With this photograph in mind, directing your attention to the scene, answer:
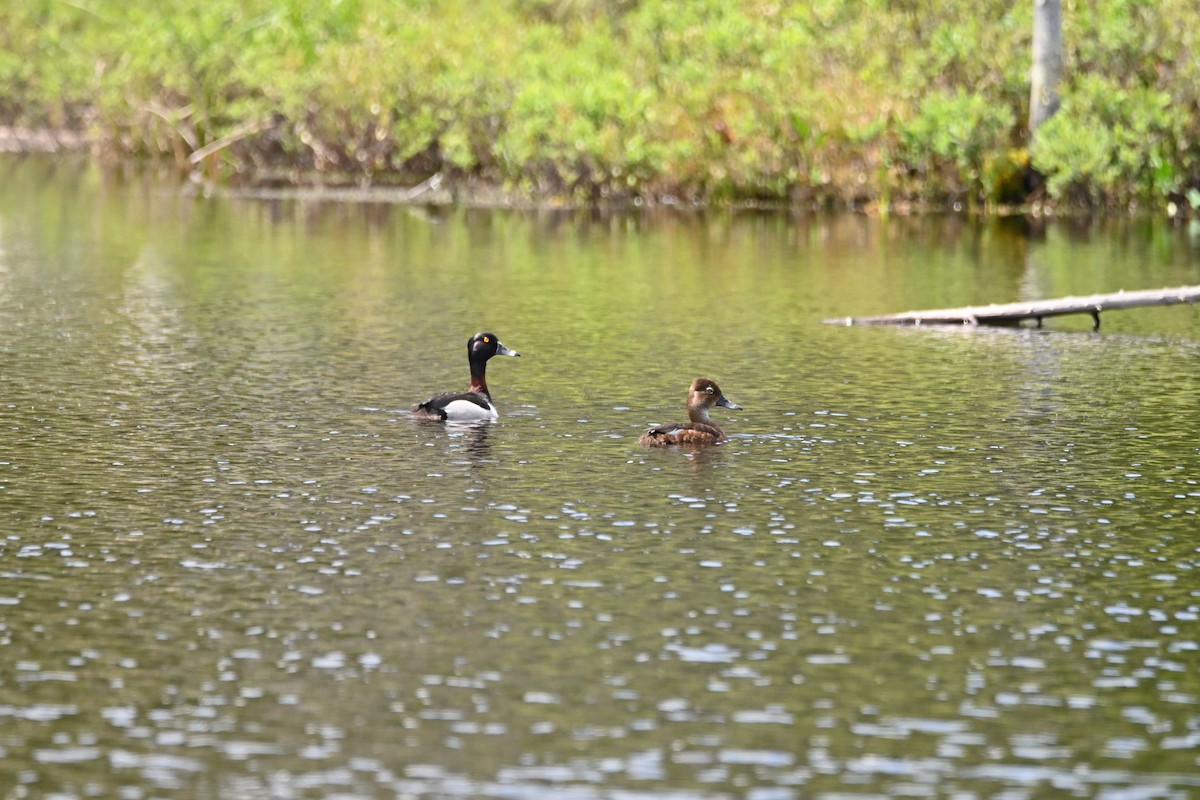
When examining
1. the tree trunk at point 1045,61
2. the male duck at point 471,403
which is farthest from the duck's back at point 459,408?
the tree trunk at point 1045,61

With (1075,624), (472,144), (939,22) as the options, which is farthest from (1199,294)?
(472,144)

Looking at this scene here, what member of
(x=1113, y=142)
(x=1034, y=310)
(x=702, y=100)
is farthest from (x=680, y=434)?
(x=702, y=100)

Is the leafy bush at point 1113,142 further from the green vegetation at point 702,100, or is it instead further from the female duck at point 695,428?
the female duck at point 695,428

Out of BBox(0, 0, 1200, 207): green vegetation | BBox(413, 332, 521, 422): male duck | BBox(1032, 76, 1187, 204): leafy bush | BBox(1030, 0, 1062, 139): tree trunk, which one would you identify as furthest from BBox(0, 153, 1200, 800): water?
BBox(1030, 0, 1062, 139): tree trunk

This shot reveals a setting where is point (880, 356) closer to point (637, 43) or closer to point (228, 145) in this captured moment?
point (637, 43)

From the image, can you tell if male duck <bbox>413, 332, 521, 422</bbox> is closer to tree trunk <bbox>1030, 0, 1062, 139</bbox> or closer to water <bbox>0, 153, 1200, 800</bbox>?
water <bbox>0, 153, 1200, 800</bbox>

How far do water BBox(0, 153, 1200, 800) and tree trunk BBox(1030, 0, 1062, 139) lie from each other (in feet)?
67.1

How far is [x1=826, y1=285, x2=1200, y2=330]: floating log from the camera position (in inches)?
1094

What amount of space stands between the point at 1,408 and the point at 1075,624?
40.2 ft

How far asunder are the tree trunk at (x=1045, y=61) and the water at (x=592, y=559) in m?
20.5

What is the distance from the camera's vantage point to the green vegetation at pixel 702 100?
5088cm

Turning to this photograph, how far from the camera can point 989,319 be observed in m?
29.7

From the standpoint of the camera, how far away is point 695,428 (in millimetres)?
19516

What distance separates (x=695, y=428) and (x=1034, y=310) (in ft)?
33.2
